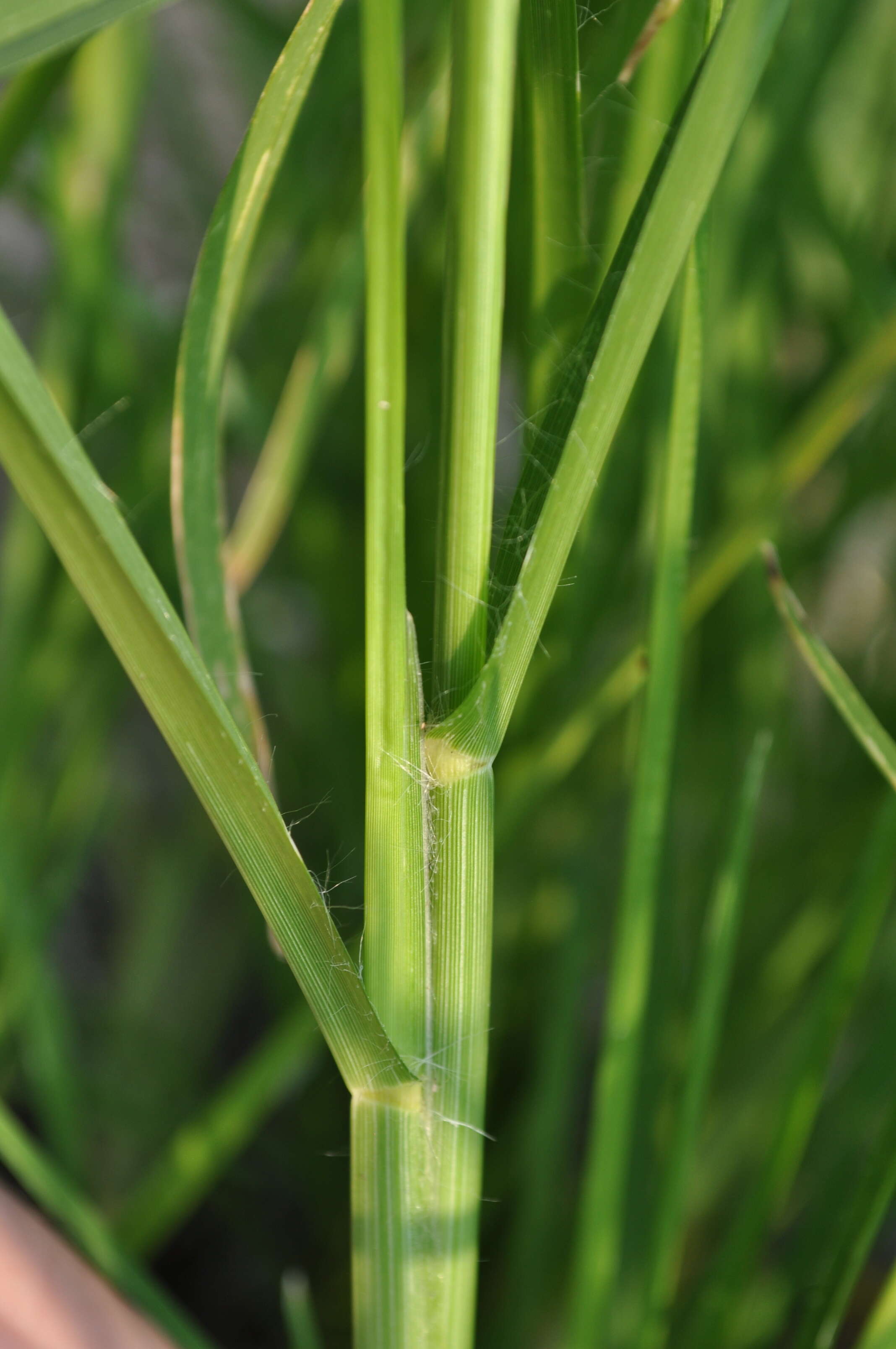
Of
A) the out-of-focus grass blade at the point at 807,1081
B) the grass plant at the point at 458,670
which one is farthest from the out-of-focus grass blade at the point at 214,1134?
the out-of-focus grass blade at the point at 807,1081

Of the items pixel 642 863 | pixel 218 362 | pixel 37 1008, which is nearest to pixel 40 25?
pixel 218 362

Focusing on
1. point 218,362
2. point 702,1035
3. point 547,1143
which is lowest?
point 547,1143

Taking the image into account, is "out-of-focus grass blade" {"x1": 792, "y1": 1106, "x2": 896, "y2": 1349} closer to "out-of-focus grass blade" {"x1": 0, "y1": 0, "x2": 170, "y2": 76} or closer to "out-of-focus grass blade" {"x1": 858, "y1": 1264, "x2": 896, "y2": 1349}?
"out-of-focus grass blade" {"x1": 858, "y1": 1264, "x2": 896, "y2": 1349}

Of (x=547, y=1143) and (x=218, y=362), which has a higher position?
(x=218, y=362)

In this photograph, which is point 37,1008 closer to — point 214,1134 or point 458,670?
point 214,1134

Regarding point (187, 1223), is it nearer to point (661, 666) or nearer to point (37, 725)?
point (37, 725)

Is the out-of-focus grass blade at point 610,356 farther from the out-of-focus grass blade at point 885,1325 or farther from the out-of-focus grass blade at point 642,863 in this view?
the out-of-focus grass blade at point 885,1325

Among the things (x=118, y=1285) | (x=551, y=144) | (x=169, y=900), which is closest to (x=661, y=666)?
(x=551, y=144)

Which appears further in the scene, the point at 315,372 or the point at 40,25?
the point at 315,372
